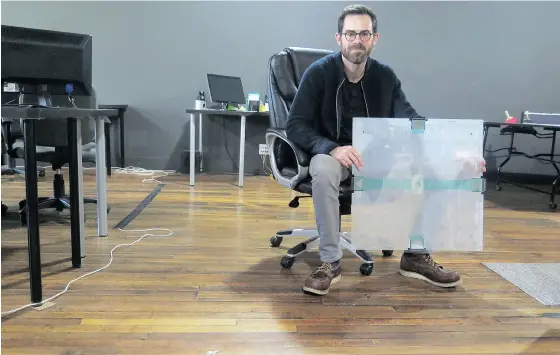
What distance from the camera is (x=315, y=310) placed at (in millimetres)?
1542

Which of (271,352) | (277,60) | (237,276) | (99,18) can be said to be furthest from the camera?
→ (99,18)

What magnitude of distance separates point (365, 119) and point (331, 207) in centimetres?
35

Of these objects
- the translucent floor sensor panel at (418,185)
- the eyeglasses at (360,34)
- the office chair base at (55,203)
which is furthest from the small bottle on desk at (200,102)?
the translucent floor sensor panel at (418,185)

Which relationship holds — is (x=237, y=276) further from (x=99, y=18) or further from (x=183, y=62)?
(x=99, y=18)

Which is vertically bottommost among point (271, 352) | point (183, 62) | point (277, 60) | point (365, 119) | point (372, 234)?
point (271, 352)

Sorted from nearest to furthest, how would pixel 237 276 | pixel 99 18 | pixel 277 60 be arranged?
pixel 237 276
pixel 277 60
pixel 99 18

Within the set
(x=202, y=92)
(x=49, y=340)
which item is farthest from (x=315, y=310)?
(x=202, y=92)

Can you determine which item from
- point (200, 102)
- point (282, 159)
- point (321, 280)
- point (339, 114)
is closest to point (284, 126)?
point (282, 159)

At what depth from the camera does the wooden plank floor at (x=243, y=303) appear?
132 cm

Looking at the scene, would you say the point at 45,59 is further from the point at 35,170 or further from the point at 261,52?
the point at 261,52

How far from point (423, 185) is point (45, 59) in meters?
1.61

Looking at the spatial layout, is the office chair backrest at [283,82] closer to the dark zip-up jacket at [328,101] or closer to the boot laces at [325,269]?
the dark zip-up jacket at [328,101]

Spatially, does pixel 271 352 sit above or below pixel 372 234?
below

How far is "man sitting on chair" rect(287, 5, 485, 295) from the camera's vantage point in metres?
1.66
